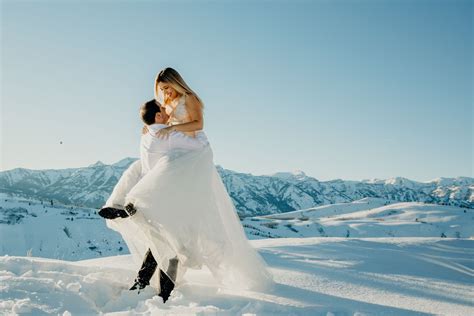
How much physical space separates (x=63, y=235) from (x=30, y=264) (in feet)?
83.4

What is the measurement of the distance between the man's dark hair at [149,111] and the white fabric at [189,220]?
42 centimetres

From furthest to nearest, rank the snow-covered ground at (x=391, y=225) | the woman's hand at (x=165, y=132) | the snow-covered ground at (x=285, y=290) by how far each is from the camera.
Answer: the snow-covered ground at (x=391, y=225) → the woman's hand at (x=165, y=132) → the snow-covered ground at (x=285, y=290)

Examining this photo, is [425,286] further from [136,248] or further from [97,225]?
[97,225]

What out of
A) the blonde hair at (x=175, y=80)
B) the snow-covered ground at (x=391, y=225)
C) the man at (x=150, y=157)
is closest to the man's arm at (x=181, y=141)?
the man at (x=150, y=157)

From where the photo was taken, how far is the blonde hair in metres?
3.92

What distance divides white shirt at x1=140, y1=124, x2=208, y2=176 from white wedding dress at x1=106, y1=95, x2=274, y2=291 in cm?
5

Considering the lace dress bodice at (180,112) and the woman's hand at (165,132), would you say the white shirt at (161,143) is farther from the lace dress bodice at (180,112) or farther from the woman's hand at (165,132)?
the lace dress bodice at (180,112)

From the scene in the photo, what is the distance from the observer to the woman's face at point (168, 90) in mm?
3977

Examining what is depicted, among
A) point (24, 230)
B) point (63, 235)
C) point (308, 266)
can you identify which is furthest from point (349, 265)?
A: point (24, 230)

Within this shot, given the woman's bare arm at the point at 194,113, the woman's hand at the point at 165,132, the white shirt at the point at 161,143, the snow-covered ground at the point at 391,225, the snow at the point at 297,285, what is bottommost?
the snow-covered ground at the point at 391,225

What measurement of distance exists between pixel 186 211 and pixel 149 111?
1.13 metres

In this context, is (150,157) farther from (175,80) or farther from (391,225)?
(391,225)

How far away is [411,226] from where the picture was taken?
193 ft

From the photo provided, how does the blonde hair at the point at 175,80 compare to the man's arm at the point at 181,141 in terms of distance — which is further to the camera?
the blonde hair at the point at 175,80
